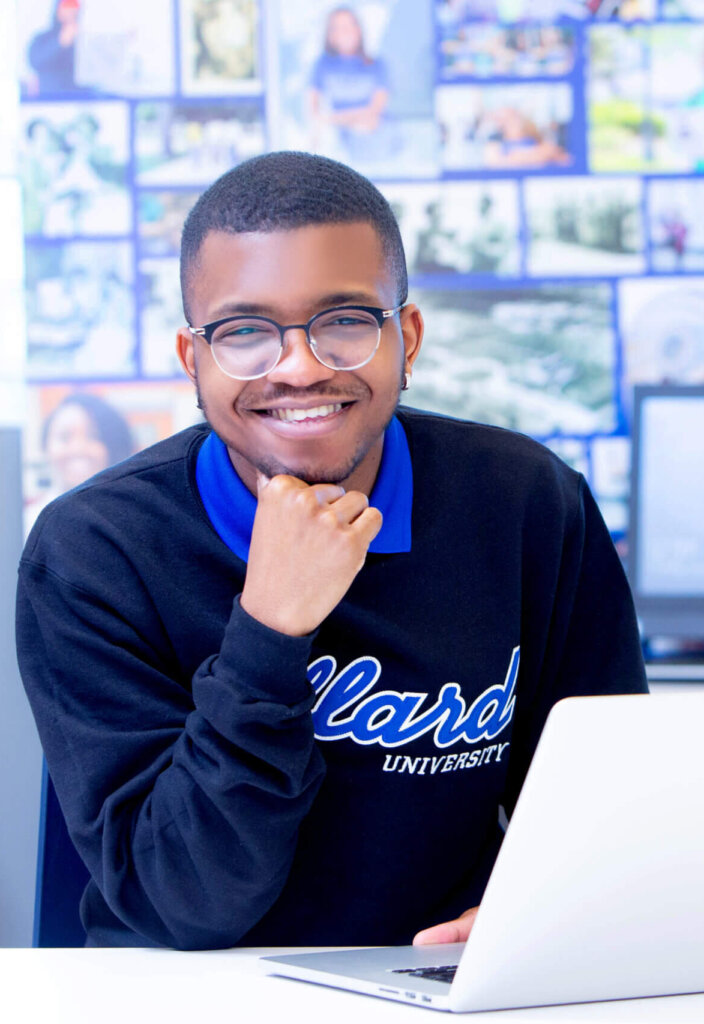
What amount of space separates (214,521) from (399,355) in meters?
0.21

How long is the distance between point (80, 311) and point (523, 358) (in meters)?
1.01

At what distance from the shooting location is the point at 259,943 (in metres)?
1.04

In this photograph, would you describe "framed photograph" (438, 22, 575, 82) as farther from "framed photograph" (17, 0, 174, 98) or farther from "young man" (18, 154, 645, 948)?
"young man" (18, 154, 645, 948)

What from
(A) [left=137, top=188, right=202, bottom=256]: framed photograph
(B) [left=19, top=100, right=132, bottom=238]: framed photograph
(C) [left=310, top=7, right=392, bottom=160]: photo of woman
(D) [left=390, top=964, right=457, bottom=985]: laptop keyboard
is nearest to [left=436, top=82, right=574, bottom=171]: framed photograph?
(C) [left=310, top=7, right=392, bottom=160]: photo of woman

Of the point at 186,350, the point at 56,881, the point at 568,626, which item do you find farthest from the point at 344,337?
the point at 56,881

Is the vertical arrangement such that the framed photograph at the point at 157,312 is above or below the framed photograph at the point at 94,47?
below

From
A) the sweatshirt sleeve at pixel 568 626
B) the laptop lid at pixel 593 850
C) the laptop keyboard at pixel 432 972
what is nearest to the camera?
the laptop lid at pixel 593 850

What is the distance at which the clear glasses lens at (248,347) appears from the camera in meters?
0.93

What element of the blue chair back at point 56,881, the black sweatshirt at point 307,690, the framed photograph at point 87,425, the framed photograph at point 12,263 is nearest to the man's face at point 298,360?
the black sweatshirt at point 307,690

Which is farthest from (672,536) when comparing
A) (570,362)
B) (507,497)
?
(507,497)

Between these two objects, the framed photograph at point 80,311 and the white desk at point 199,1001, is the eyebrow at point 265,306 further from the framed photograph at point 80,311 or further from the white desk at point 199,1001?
the framed photograph at point 80,311

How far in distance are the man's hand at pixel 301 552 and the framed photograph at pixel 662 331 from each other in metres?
2.00

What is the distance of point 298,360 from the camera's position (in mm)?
921

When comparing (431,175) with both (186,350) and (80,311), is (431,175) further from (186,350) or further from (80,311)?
(186,350)
